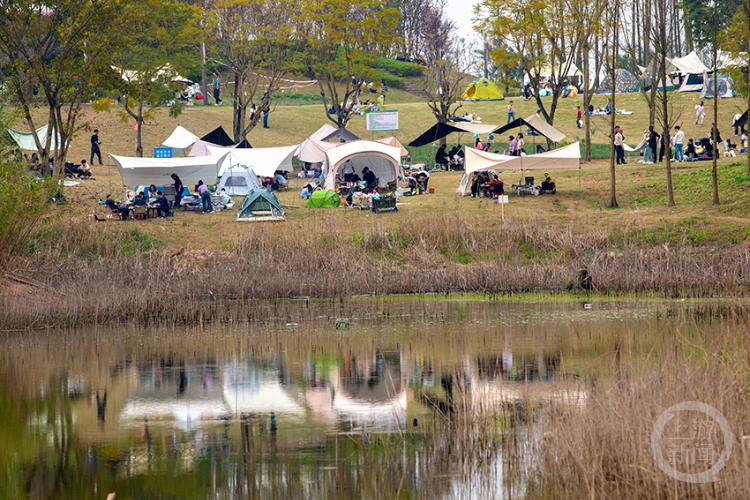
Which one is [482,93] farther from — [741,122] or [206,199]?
[206,199]

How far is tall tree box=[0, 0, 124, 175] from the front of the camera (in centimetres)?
2692

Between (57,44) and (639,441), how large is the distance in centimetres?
2678

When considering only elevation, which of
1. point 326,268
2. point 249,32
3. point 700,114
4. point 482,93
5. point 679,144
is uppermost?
point 249,32

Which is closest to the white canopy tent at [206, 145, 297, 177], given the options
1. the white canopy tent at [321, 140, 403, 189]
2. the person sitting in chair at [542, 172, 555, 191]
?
the white canopy tent at [321, 140, 403, 189]

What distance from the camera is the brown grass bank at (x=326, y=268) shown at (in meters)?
18.9

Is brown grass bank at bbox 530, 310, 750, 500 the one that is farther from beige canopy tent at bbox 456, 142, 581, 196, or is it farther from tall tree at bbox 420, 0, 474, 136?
tall tree at bbox 420, 0, 474, 136

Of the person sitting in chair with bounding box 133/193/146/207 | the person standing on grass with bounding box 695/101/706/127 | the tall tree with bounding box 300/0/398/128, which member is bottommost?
the person sitting in chair with bounding box 133/193/146/207

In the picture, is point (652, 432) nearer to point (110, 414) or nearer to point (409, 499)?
point (409, 499)

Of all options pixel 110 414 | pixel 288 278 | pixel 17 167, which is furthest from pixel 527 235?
pixel 110 414

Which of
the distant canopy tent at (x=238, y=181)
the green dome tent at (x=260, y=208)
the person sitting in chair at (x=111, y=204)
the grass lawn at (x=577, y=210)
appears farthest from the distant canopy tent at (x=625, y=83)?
the person sitting in chair at (x=111, y=204)

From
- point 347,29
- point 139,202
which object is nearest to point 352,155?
point 139,202

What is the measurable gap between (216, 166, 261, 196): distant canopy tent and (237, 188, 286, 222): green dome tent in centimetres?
370

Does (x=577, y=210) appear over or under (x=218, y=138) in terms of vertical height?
under

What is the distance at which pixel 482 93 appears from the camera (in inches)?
2306
